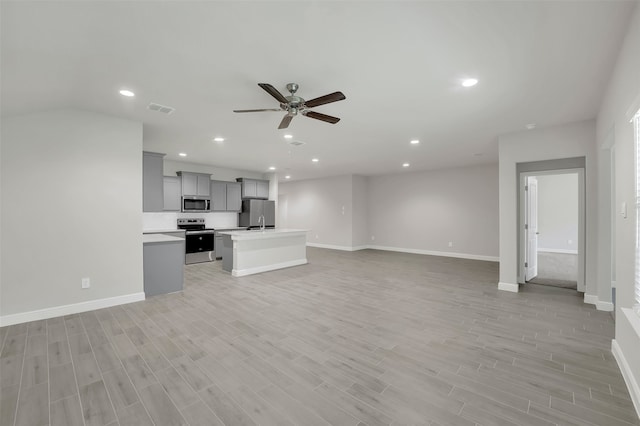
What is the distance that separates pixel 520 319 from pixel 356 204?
21.6 feet

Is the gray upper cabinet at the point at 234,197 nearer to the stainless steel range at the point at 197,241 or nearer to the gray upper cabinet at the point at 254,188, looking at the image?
the gray upper cabinet at the point at 254,188

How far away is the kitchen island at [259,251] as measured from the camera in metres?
5.68

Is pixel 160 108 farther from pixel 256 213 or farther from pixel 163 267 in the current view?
pixel 256 213

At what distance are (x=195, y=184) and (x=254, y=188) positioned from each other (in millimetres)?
1895

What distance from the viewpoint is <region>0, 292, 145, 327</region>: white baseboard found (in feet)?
10.6

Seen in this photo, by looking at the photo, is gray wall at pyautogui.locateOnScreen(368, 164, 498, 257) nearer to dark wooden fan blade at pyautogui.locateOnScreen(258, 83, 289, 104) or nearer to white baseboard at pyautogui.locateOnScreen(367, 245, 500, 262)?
white baseboard at pyautogui.locateOnScreen(367, 245, 500, 262)

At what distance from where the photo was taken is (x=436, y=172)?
862cm

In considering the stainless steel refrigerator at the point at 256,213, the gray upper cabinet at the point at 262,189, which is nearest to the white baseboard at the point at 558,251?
the stainless steel refrigerator at the point at 256,213

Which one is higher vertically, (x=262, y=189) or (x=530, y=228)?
(x=262, y=189)

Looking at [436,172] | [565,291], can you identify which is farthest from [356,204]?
[565,291]

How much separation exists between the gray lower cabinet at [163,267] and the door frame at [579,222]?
19.9 ft

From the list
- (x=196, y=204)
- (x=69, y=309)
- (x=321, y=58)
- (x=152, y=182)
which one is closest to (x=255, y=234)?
(x=152, y=182)

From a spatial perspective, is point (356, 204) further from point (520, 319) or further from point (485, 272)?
point (520, 319)

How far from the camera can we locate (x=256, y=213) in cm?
851
